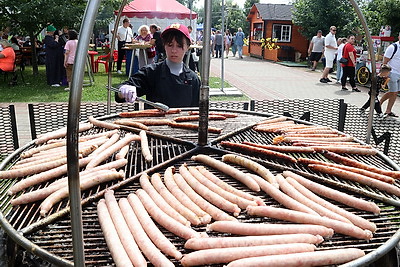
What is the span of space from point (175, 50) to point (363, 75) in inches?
506

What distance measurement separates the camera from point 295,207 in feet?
6.31

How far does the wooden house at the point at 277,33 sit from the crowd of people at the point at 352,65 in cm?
692

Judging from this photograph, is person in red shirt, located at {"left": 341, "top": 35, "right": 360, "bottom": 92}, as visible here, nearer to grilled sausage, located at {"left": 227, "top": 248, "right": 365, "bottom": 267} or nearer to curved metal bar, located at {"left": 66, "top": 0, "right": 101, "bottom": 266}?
grilled sausage, located at {"left": 227, "top": 248, "right": 365, "bottom": 267}

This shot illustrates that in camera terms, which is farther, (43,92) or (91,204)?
(43,92)

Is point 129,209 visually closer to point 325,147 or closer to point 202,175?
point 202,175

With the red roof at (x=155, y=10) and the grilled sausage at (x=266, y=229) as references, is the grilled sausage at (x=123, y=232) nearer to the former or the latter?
the grilled sausage at (x=266, y=229)

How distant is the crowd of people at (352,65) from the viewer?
8.98 metres

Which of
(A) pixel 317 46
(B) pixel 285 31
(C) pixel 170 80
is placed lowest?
(C) pixel 170 80

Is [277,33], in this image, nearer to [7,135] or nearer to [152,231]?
[7,135]

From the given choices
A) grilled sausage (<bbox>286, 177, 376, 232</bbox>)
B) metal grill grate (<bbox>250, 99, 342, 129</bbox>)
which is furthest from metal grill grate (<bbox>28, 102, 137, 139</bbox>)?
grilled sausage (<bbox>286, 177, 376, 232</bbox>)

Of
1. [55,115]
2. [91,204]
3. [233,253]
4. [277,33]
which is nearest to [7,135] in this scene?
[55,115]

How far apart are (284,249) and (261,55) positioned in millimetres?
30477

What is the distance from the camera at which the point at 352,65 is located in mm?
13305

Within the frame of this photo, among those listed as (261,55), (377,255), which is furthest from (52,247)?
(261,55)
